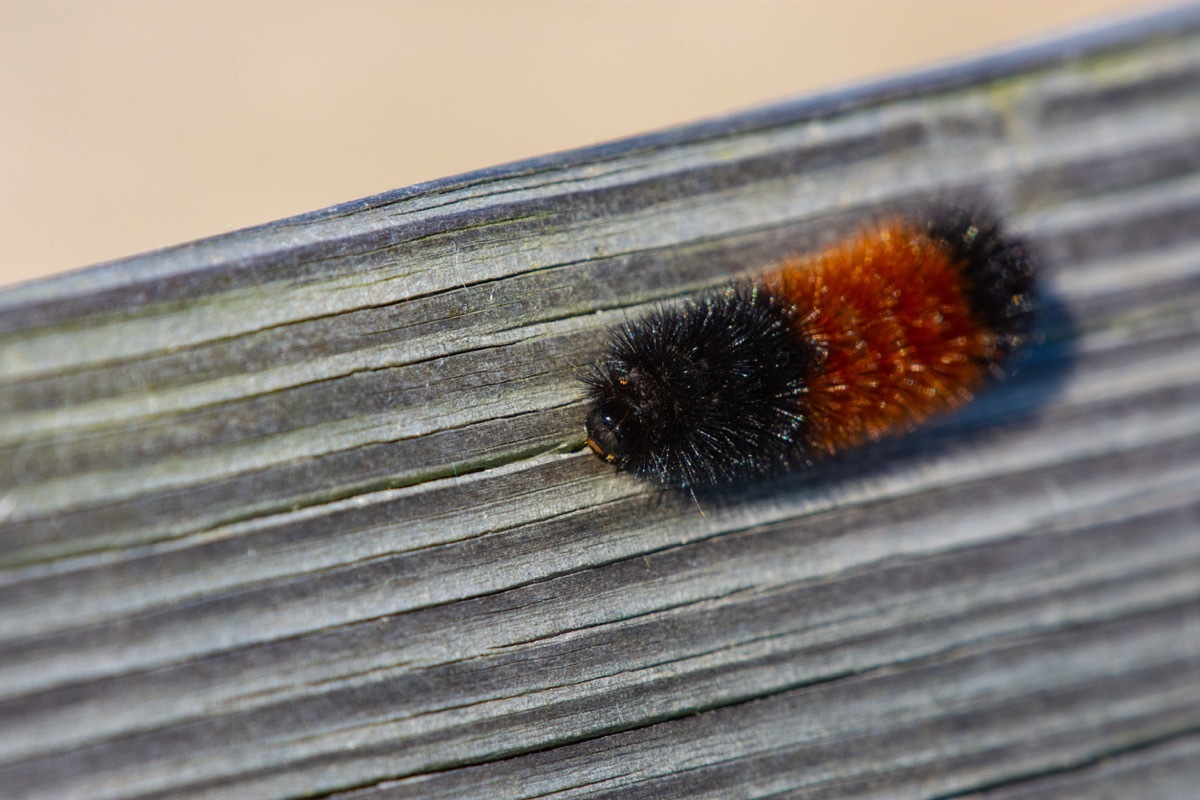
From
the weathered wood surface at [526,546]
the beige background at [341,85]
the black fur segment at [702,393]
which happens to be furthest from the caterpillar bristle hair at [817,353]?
the beige background at [341,85]

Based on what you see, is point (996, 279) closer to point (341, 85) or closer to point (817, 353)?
point (817, 353)

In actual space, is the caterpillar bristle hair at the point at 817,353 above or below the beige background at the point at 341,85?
below

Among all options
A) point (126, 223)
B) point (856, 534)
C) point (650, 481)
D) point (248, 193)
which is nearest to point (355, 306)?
point (650, 481)

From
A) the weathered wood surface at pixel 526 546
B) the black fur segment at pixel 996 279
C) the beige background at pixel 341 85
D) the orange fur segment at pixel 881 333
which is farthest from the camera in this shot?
the beige background at pixel 341 85

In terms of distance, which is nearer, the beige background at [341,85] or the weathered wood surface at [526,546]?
the weathered wood surface at [526,546]

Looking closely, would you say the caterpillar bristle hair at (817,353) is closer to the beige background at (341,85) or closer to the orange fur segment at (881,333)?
the orange fur segment at (881,333)

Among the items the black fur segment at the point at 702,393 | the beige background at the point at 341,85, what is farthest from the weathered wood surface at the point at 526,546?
the beige background at the point at 341,85

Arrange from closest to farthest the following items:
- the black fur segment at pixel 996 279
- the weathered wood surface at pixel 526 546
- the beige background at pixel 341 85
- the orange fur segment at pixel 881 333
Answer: the weathered wood surface at pixel 526 546 < the orange fur segment at pixel 881 333 < the black fur segment at pixel 996 279 < the beige background at pixel 341 85

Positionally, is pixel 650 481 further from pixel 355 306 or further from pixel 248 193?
pixel 248 193

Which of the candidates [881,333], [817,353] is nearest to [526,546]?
[817,353]
